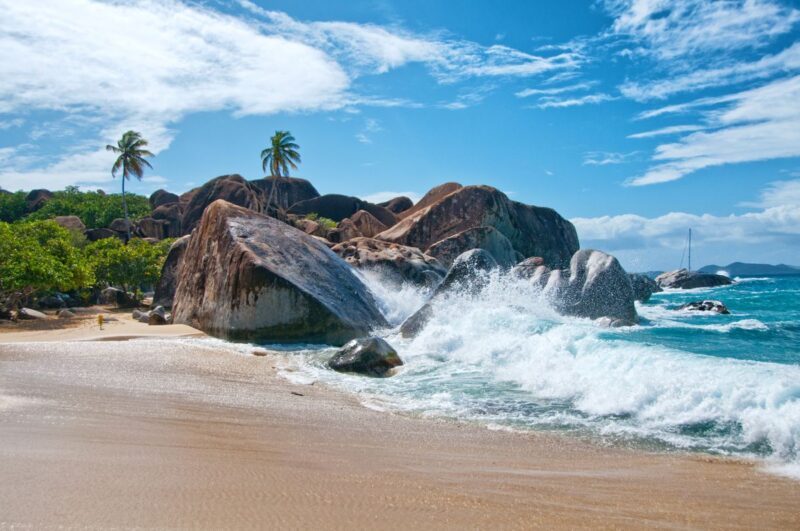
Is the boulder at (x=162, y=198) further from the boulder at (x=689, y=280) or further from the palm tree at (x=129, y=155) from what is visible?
the boulder at (x=689, y=280)

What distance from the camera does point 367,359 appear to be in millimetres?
10359

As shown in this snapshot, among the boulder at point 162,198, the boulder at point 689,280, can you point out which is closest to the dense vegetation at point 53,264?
the boulder at point 162,198

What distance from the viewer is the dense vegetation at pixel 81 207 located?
49.7 metres

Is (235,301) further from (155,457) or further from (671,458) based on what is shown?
(671,458)

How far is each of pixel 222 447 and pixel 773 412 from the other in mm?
5523

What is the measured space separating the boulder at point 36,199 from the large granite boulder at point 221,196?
17.4 m

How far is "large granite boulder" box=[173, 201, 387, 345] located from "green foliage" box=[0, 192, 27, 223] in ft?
156

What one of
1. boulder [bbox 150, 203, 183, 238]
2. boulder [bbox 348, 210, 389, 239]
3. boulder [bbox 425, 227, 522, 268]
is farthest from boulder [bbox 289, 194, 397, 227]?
boulder [bbox 425, 227, 522, 268]

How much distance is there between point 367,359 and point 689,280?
176 feet

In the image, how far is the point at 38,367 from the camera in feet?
28.4

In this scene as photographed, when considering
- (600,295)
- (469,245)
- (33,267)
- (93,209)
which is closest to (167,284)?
(33,267)

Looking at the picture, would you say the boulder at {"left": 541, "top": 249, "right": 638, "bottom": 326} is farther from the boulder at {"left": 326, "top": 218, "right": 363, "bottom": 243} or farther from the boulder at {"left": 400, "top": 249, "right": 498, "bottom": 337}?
the boulder at {"left": 326, "top": 218, "right": 363, "bottom": 243}

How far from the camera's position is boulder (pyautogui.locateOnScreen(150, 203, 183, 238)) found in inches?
1889

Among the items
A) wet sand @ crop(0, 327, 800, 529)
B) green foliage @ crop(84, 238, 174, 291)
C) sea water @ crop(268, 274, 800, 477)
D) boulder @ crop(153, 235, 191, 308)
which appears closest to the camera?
wet sand @ crop(0, 327, 800, 529)
